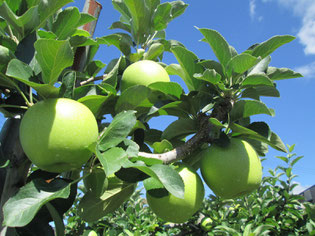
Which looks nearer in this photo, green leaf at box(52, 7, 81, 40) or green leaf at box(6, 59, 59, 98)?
green leaf at box(6, 59, 59, 98)

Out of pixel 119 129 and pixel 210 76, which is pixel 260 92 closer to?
pixel 210 76

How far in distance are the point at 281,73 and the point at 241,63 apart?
21cm

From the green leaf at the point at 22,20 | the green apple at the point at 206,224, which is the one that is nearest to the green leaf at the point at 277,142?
the green leaf at the point at 22,20

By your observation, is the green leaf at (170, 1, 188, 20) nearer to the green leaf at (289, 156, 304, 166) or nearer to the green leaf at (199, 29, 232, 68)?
the green leaf at (199, 29, 232, 68)

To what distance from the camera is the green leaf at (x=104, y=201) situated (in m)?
0.93

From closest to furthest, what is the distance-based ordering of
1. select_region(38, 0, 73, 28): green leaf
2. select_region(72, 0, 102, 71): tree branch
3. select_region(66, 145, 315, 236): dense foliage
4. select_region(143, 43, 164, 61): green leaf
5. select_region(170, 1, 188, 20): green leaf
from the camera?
select_region(38, 0, 73, 28): green leaf < select_region(72, 0, 102, 71): tree branch < select_region(143, 43, 164, 61): green leaf < select_region(170, 1, 188, 20): green leaf < select_region(66, 145, 315, 236): dense foliage

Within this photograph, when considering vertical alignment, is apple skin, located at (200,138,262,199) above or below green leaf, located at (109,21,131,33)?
below

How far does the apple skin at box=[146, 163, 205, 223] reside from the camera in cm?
97

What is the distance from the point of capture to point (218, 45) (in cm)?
108

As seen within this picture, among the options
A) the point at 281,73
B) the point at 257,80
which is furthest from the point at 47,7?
the point at 281,73

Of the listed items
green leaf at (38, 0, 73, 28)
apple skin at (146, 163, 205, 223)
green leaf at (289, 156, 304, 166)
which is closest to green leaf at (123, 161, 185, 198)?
apple skin at (146, 163, 205, 223)

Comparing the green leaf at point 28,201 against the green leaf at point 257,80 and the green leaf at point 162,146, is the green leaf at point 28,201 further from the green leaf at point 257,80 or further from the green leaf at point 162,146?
the green leaf at point 257,80

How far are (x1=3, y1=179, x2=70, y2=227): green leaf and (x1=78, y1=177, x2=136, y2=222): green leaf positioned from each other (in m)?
0.17

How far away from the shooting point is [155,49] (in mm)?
1357
